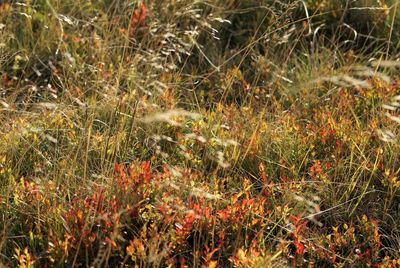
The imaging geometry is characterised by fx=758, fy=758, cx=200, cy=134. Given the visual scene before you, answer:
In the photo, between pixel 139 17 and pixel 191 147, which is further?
pixel 139 17

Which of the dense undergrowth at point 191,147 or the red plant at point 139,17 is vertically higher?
the red plant at point 139,17

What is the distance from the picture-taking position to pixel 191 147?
11.6 ft

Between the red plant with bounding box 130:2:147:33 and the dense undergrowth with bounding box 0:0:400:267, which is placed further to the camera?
the red plant with bounding box 130:2:147:33

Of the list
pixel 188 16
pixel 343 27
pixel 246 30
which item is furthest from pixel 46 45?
pixel 343 27

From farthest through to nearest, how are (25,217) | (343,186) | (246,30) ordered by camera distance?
(246,30) → (343,186) → (25,217)

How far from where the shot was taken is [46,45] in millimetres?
4383

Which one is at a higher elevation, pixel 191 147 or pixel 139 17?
Answer: pixel 139 17

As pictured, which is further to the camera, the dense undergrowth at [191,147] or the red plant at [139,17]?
the red plant at [139,17]

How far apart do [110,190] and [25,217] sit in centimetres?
35

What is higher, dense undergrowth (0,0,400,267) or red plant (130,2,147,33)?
red plant (130,2,147,33)

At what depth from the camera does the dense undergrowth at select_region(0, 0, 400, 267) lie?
2920mm

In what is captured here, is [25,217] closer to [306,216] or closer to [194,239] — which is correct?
[194,239]

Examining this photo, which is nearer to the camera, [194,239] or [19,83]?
[194,239]

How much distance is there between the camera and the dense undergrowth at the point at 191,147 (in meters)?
2.92
